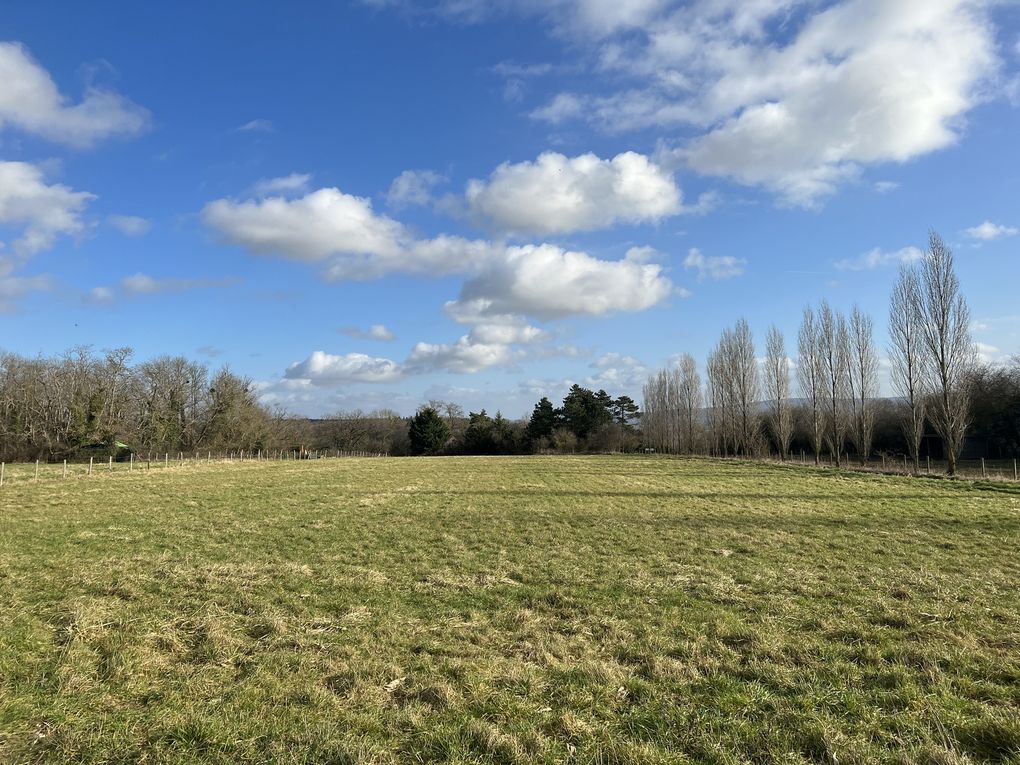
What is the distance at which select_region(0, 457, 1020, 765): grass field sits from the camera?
3.71 metres

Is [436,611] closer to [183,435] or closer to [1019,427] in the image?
[1019,427]

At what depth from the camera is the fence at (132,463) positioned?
28.4 meters

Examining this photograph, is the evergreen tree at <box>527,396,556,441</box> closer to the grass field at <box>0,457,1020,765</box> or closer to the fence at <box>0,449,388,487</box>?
the fence at <box>0,449,388,487</box>

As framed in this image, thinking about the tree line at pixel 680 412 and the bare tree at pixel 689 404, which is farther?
the bare tree at pixel 689 404

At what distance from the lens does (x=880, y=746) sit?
3.53m

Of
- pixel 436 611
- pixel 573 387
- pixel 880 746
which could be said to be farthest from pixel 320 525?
pixel 573 387

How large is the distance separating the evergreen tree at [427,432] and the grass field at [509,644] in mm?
69374

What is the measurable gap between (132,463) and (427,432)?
45.3m

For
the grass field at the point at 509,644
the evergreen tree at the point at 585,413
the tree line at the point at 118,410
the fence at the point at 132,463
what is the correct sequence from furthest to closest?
the evergreen tree at the point at 585,413, the tree line at the point at 118,410, the fence at the point at 132,463, the grass field at the point at 509,644

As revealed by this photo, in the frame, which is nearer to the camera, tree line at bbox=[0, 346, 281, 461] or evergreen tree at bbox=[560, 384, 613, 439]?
tree line at bbox=[0, 346, 281, 461]

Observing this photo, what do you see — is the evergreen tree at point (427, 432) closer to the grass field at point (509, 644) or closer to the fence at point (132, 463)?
the fence at point (132, 463)

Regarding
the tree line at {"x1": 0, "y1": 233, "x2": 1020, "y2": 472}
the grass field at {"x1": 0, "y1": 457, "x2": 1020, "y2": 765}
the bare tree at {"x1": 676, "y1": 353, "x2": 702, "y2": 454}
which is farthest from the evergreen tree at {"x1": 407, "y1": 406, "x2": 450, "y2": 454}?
the grass field at {"x1": 0, "y1": 457, "x2": 1020, "y2": 765}

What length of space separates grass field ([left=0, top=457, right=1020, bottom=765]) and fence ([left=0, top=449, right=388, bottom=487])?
19.8m

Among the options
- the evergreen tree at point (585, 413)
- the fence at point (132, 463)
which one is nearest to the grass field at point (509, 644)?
the fence at point (132, 463)
